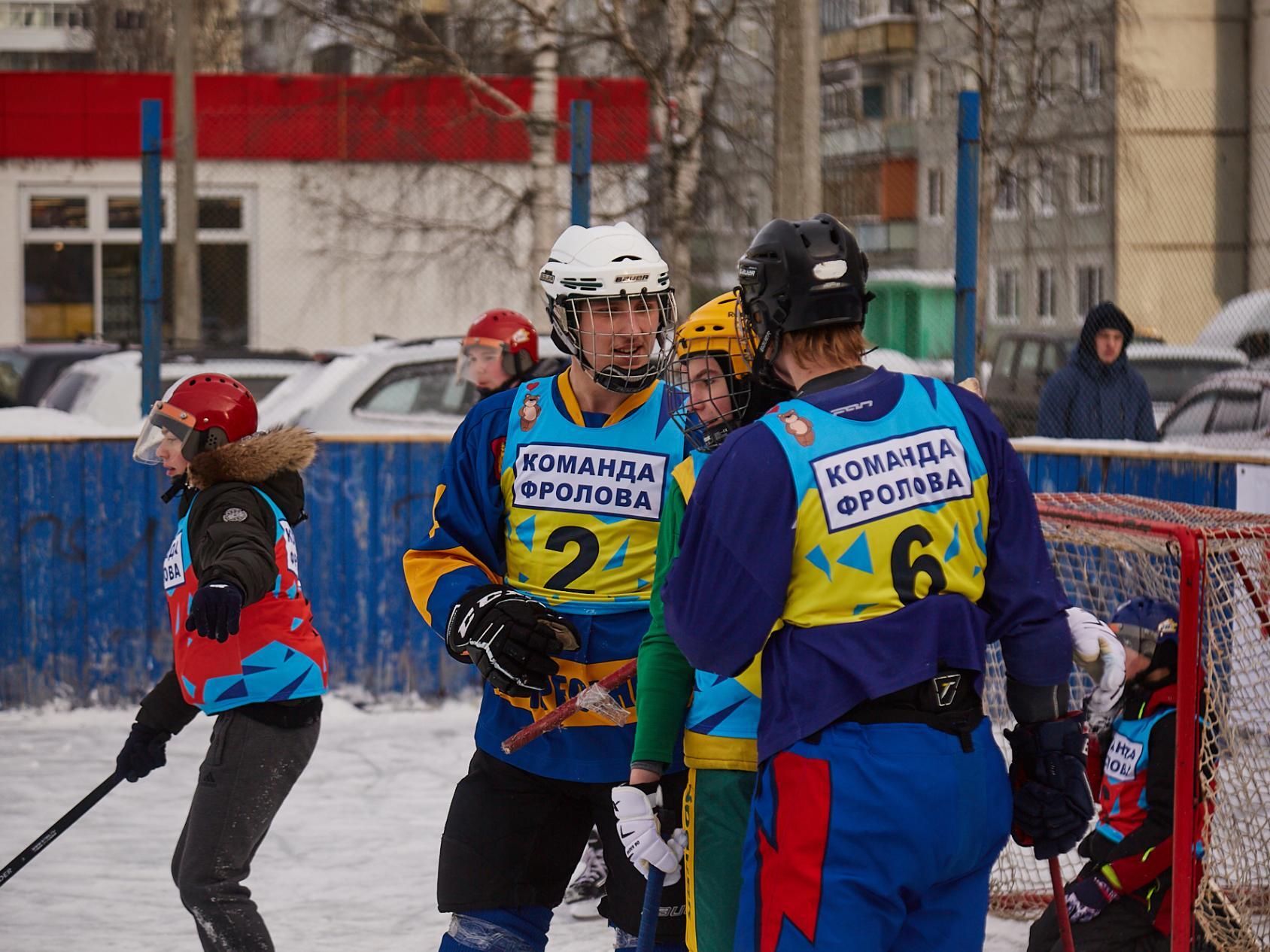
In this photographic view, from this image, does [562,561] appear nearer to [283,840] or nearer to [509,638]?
[509,638]

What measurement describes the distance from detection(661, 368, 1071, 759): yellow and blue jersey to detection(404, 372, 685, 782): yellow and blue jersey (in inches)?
32.7

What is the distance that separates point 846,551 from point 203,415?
213 centimetres

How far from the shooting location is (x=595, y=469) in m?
3.49

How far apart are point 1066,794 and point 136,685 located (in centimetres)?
593

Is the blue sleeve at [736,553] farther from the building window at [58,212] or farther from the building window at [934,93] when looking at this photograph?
the building window at [58,212]

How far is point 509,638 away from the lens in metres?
3.25

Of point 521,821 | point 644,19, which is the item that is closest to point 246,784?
point 521,821

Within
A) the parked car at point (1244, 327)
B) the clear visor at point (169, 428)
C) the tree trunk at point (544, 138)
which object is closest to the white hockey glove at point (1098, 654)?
the clear visor at point (169, 428)

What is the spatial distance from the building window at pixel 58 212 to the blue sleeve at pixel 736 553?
18.0 metres

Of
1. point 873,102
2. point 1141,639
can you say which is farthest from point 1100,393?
point 873,102

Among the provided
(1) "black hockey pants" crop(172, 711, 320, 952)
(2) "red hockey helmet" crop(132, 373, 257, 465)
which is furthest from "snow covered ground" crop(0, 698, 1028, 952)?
(2) "red hockey helmet" crop(132, 373, 257, 465)

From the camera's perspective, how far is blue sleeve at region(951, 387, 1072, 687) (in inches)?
105

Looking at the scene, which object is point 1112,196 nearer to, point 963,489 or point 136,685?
point 136,685

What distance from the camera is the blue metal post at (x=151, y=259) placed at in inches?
298
